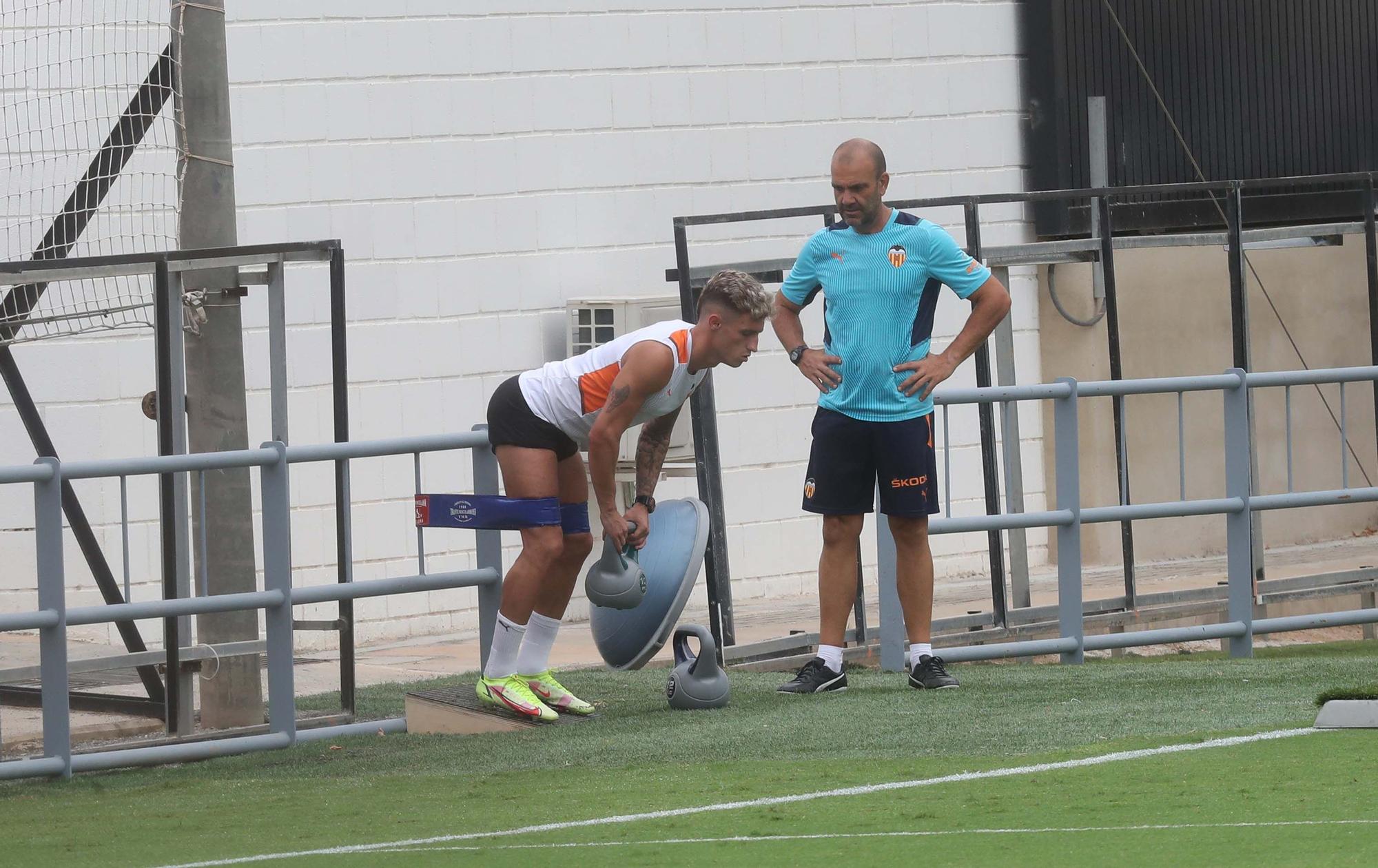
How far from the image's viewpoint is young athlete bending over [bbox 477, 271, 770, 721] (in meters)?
6.72

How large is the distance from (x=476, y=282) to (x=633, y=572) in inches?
178

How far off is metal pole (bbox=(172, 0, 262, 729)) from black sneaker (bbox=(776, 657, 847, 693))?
2.02 meters

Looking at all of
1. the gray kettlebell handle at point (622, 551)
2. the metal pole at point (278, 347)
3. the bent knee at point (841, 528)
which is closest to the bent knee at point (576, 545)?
the gray kettlebell handle at point (622, 551)

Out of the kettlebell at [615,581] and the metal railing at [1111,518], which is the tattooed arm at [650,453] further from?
the metal railing at [1111,518]

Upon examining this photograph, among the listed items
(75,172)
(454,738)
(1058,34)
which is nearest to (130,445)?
(75,172)

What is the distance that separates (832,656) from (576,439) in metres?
1.29

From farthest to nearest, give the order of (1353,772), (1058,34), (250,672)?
(1058,34)
(250,672)
(1353,772)

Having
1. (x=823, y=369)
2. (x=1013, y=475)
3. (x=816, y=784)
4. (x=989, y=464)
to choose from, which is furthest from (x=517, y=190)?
(x=816, y=784)

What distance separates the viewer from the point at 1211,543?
46.3 ft

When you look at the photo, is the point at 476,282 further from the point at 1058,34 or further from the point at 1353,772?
the point at 1353,772

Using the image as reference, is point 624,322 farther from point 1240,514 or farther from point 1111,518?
point 1240,514

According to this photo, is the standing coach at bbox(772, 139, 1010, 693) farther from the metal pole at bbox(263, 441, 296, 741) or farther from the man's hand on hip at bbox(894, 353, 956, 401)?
the metal pole at bbox(263, 441, 296, 741)

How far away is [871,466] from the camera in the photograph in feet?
24.5

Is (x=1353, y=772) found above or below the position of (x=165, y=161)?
below
